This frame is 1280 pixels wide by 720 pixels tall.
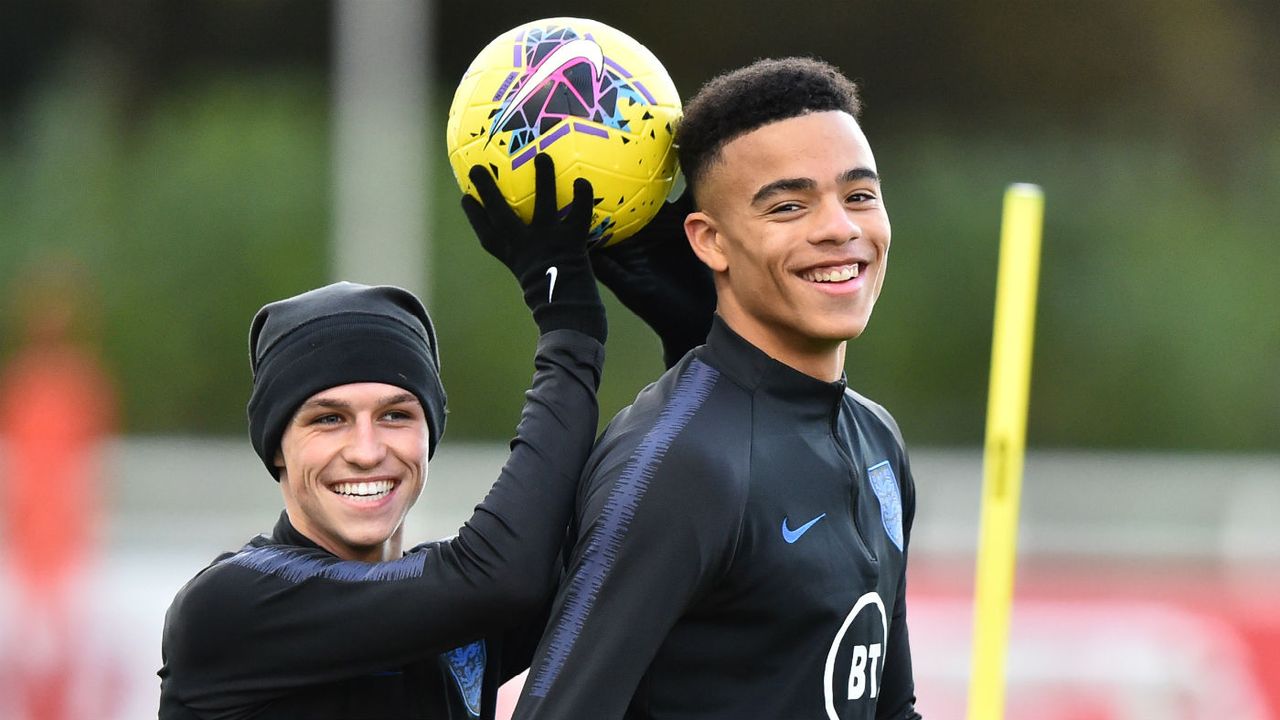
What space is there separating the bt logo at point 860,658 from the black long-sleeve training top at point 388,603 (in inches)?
19.3

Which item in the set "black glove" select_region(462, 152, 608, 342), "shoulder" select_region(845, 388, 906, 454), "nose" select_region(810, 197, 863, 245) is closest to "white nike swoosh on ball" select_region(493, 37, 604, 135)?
"black glove" select_region(462, 152, 608, 342)

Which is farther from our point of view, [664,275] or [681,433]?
[664,275]

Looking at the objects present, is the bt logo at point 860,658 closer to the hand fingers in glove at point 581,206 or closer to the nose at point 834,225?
the nose at point 834,225

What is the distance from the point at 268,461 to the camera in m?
3.29

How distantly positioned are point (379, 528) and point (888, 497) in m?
0.90

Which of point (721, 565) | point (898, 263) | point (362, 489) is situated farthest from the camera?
point (898, 263)

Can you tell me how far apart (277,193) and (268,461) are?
1026 centimetres

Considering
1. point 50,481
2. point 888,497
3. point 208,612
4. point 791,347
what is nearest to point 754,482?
point 791,347

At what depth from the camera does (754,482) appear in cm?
285

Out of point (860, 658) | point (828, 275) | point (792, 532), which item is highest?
point (828, 275)

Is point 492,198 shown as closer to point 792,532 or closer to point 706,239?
point 706,239

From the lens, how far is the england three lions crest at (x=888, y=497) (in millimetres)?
3146

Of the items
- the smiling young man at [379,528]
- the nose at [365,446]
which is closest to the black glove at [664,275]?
the smiling young man at [379,528]

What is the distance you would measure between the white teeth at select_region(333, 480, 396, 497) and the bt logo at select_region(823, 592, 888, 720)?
838mm
